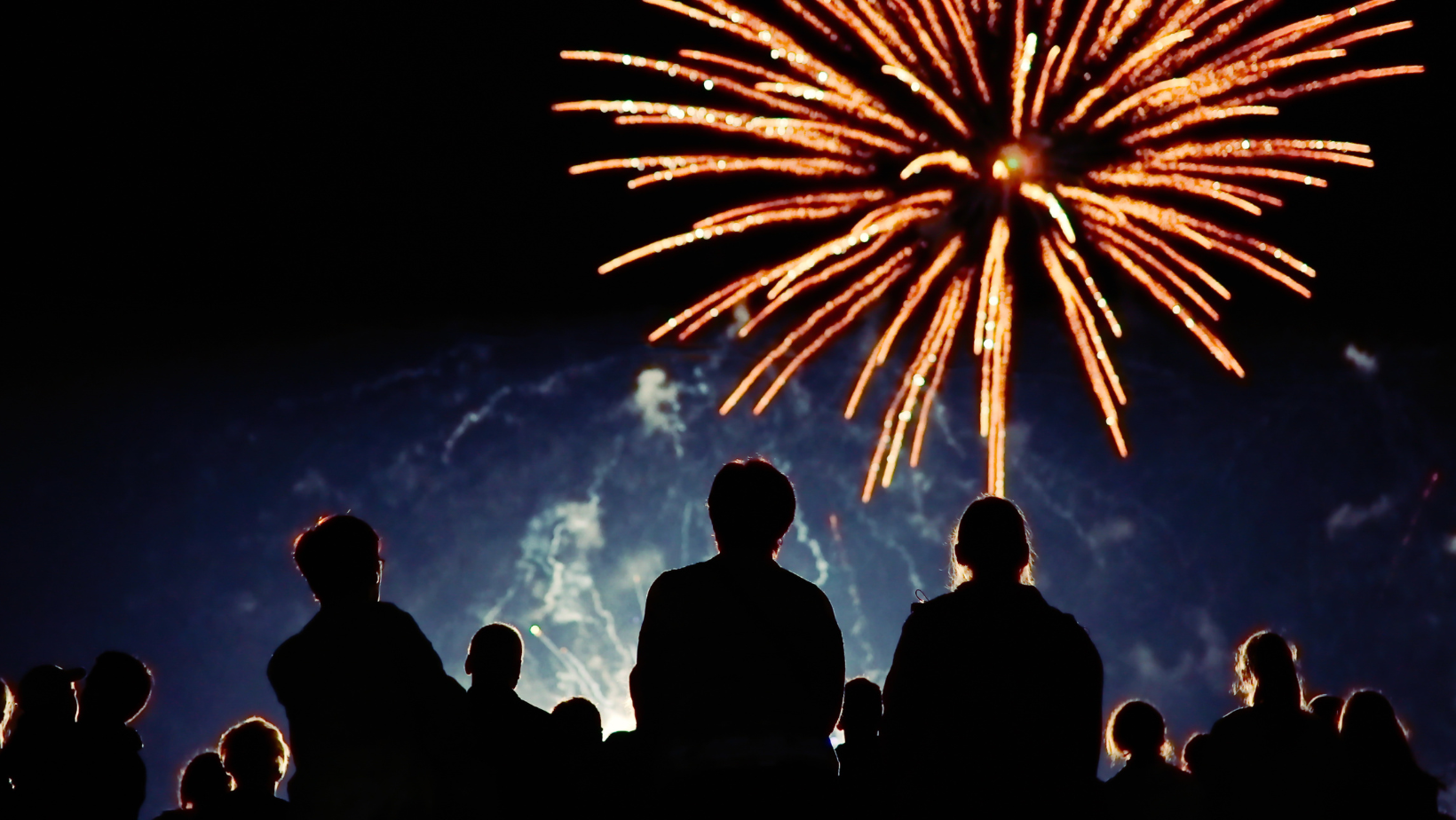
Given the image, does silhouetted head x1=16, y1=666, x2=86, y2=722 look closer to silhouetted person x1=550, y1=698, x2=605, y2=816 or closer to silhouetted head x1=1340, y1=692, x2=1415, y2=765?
silhouetted person x1=550, y1=698, x2=605, y2=816

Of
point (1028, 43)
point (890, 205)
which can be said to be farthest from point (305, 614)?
point (1028, 43)

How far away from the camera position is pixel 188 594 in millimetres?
11266

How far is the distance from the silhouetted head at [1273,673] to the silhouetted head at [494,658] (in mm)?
2103

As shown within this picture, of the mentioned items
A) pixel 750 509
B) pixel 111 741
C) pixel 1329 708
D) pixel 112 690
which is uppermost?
pixel 112 690

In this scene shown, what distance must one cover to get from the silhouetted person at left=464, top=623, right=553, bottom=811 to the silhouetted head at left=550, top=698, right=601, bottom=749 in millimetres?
62

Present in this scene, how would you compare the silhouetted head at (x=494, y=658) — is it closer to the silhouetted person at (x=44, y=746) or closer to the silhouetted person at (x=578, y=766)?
the silhouetted person at (x=578, y=766)

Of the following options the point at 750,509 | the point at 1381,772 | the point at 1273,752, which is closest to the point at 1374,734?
the point at 1381,772

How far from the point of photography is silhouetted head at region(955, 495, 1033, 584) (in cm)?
265

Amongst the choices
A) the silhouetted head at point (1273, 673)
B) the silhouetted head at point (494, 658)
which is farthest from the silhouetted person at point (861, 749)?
the silhouetted head at point (1273, 673)

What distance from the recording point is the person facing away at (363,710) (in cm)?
253

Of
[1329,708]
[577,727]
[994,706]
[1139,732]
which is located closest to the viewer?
[994,706]

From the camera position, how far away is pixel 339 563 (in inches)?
109

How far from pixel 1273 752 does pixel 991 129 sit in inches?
211

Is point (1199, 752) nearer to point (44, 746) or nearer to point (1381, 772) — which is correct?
point (1381, 772)
